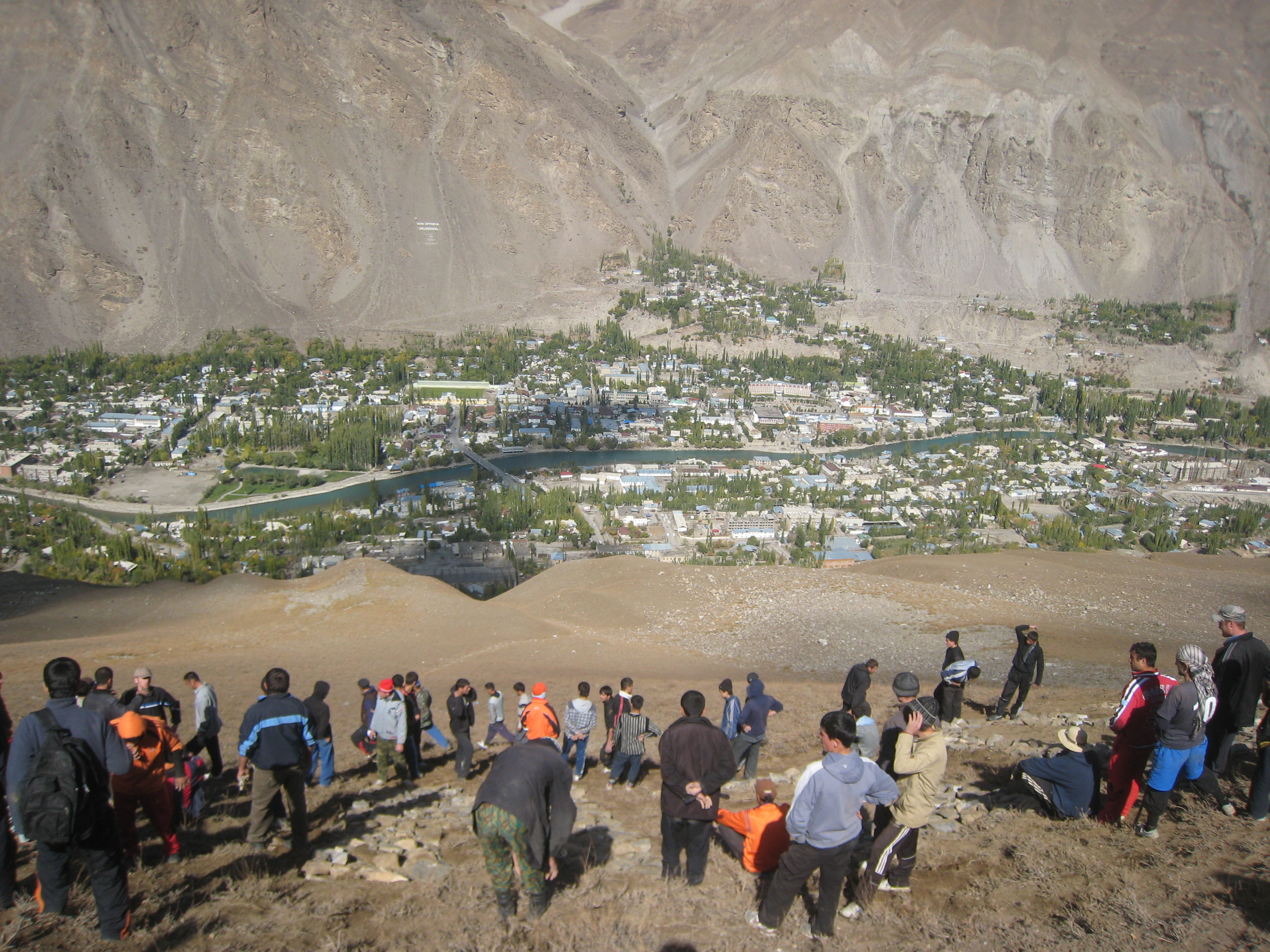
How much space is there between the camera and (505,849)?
482 centimetres

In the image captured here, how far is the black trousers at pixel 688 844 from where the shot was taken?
555 cm

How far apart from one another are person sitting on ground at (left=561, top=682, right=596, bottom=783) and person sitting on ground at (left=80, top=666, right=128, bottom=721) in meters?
3.63

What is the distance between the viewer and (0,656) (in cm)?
1402

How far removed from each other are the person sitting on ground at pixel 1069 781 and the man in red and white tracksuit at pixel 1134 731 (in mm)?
115

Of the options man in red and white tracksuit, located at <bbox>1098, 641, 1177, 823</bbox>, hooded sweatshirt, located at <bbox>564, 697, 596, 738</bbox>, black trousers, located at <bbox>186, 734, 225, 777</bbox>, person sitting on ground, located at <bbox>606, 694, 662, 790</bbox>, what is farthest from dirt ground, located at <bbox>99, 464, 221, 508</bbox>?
man in red and white tracksuit, located at <bbox>1098, 641, 1177, 823</bbox>

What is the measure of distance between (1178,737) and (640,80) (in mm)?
144411

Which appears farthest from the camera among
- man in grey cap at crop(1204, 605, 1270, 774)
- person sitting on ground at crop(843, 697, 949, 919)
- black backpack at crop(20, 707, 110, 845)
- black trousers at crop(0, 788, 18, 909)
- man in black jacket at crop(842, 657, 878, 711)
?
man in black jacket at crop(842, 657, 878, 711)

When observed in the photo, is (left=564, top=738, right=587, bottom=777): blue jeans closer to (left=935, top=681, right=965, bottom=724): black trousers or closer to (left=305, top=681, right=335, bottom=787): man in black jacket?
(left=305, top=681, right=335, bottom=787): man in black jacket

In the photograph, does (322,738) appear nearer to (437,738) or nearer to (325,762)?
(325,762)

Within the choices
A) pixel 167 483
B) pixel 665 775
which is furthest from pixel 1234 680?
pixel 167 483

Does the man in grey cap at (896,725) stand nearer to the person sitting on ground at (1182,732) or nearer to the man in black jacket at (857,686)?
the person sitting on ground at (1182,732)

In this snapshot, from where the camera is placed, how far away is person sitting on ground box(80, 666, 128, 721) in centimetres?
642

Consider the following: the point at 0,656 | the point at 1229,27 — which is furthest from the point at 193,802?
the point at 1229,27

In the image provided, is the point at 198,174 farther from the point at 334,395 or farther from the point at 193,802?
the point at 193,802
